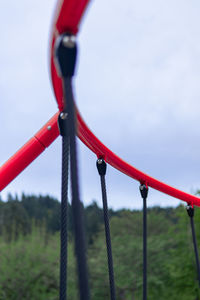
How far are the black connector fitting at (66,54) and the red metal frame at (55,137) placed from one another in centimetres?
4

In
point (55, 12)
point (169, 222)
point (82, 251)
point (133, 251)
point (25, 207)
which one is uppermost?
point (25, 207)

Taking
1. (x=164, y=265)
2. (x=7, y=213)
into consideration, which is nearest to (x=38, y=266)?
(x=164, y=265)

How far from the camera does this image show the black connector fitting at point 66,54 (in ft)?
2.89

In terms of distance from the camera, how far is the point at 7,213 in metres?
23.7

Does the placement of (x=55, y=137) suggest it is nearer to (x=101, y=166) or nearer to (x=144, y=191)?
(x=101, y=166)

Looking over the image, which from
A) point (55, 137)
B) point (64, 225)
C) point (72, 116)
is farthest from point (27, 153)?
point (72, 116)

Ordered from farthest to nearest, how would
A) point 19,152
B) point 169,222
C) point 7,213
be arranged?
point 7,213 < point 169,222 < point 19,152

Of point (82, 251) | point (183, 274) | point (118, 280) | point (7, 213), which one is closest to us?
point (82, 251)

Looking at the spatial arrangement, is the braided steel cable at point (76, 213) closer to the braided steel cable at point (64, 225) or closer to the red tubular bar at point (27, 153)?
the braided steel cable at point (64, 225)

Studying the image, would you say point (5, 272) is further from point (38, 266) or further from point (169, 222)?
point (169, 222)

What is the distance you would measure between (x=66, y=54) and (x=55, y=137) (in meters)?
0.67

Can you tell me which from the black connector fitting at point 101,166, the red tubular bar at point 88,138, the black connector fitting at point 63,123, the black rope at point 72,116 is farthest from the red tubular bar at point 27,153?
the black rope at point 72,116

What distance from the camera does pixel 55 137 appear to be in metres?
1.52

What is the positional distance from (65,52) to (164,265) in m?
13.6
